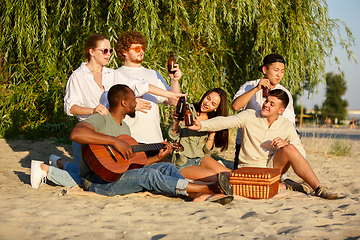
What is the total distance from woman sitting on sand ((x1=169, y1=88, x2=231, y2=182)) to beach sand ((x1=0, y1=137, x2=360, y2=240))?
59 centimetres

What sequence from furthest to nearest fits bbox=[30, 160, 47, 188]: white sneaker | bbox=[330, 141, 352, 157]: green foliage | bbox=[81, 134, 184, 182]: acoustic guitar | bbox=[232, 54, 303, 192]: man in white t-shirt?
1. bbox=[330, 141, 352, 157]: green foliage
2. bbox=[232, 54, 303, 192]: man in white t-shirt
3. bbox=[30, 160, 47, 188]: white sneaker
4. bbox=[81, 134, 184, 182]: acoustic guitar

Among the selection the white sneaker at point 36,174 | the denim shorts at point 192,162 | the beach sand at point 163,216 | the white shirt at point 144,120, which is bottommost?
the beach sand at point 163,216

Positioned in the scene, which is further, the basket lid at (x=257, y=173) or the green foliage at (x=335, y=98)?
the green foliage at (x=335, y=98)

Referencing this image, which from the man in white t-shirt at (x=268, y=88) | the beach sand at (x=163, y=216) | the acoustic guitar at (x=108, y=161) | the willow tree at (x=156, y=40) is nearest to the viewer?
the beach sand at (x=163, y=216)

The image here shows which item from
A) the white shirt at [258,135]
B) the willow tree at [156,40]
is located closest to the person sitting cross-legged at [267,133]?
the white shirt at [258,135]

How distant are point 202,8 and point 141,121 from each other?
2937 mm

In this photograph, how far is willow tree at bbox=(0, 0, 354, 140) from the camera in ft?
18.3

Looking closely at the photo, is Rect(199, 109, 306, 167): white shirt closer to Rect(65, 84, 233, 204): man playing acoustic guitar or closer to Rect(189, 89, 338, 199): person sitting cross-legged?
Rect(189, 89, 338, 199): person sitting cross-legged

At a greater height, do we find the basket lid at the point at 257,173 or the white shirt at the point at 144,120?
the white shirt at the point at 144,120

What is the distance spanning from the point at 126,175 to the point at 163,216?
29.1 inches

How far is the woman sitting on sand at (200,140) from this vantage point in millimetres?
3982

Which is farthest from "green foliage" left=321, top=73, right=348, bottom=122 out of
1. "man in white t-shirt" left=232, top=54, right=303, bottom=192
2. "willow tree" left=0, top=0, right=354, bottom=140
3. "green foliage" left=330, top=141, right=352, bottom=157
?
"man in white t-shirt" left=232, top=54, right=303, bottom=192

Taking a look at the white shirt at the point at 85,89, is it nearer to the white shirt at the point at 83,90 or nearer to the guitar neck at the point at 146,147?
the white shirt at the point at 83,90

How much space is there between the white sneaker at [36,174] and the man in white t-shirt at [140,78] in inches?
45.1
